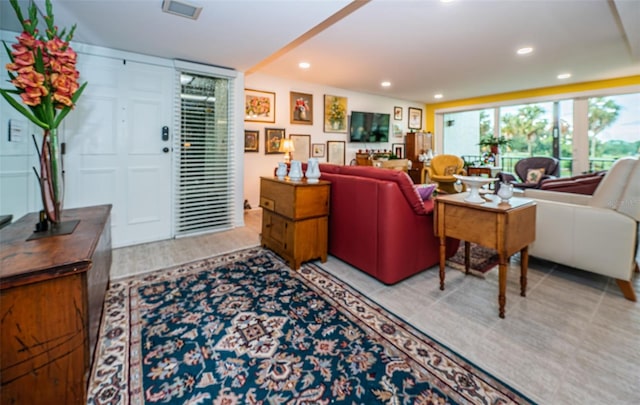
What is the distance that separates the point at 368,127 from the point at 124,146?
4900 millimetres

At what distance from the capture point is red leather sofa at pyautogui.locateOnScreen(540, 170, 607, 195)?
2.47 metres

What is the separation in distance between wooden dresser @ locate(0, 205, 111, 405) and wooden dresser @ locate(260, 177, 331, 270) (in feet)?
5.14

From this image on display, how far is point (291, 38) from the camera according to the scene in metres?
2.82

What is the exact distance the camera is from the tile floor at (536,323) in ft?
4.33

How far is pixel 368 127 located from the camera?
6.57 m

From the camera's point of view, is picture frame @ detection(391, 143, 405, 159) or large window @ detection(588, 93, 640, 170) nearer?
large window @ detection(588, 93, 640, 170)

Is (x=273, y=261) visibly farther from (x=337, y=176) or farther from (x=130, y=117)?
(x=130, y=117)

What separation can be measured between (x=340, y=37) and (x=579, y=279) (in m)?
3.38

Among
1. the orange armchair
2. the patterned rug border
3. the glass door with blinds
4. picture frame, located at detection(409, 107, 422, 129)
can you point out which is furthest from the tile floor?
picture frame, located at detection(409, 107, 422, 129)

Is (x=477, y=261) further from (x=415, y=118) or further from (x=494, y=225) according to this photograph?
(x=415, y=118)

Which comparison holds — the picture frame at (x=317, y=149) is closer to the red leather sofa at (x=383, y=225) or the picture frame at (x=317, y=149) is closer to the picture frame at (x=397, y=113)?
the picture frame at (x=397, y=113)

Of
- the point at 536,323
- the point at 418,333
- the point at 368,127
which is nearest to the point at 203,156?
the point at 418,333

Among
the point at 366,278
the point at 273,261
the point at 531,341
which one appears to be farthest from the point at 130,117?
the point at 531,341

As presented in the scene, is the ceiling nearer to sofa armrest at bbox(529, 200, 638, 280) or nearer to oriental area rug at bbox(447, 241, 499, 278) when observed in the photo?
sofa armrest at bbox(529, 200, 638, 280)
